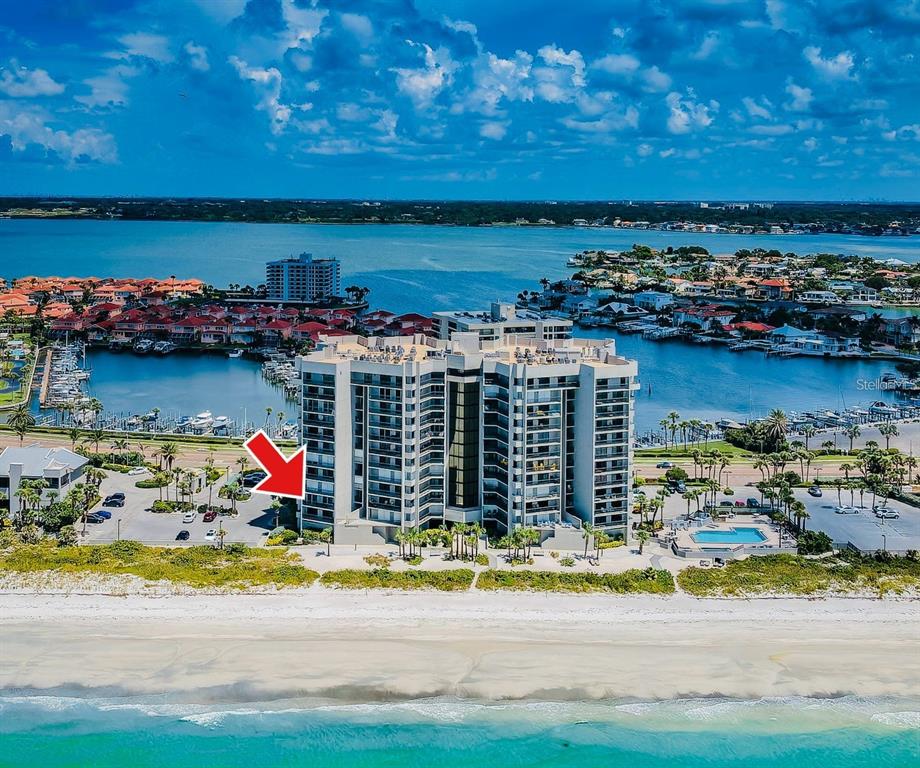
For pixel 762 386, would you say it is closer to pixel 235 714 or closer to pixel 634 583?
pixel 634 583

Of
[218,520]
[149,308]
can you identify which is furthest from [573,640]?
[149,308]

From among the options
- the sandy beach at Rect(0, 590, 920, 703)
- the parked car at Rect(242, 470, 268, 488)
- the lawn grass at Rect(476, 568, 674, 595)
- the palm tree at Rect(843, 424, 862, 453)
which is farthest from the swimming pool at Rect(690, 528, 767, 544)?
the parked car at Rect(242, 470, 268, 488)

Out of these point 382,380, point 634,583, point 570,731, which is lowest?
point 570,731

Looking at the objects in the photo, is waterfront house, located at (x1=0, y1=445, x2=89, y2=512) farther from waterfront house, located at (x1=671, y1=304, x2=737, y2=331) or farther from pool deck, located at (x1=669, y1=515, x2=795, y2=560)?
waterfront house, located at (x1=671, y1=304, x2=737, y2=331)

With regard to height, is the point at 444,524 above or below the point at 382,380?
below

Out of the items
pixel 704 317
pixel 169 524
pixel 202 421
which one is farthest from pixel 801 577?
pixel 704 317

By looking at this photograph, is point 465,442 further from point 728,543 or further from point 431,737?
point 431,737
